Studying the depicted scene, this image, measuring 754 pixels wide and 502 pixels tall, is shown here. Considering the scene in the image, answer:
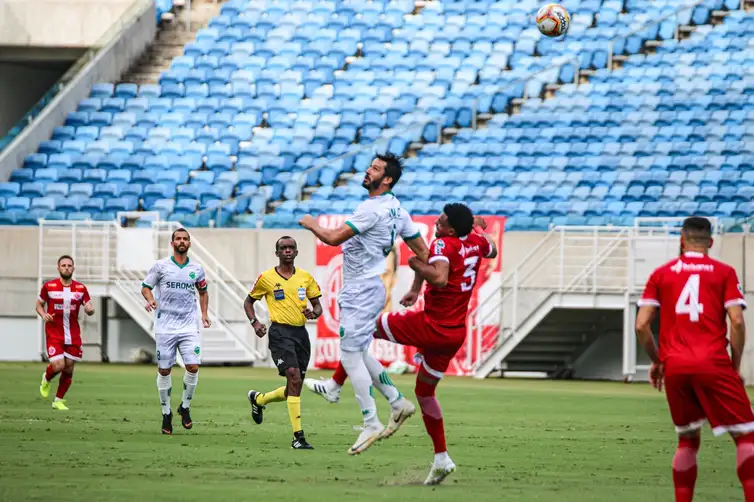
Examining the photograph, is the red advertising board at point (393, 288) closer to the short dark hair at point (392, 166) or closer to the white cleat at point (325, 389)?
the white cleat at point (325, 389)

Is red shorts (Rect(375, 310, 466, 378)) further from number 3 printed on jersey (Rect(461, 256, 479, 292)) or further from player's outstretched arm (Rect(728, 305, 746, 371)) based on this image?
player's outstretched arm (Rect(728, 305, 746, 371))

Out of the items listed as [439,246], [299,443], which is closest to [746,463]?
[439,246]

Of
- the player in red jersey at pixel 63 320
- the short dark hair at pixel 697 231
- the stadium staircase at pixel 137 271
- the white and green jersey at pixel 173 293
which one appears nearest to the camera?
the short dark hair at pixel 697 231

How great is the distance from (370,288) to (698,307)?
3.42 m

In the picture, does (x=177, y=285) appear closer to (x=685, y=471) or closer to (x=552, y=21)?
(x=685, y=471)

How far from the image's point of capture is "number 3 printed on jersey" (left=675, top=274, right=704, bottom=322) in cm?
899

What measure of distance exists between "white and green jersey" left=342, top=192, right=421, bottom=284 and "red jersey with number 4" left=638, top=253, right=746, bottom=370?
296cm

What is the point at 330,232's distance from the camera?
35.9 ft

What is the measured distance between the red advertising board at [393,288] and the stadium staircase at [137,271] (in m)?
1.62

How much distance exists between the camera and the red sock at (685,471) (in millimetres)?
9000

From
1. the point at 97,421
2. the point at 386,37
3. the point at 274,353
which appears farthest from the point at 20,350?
the point at 274,353

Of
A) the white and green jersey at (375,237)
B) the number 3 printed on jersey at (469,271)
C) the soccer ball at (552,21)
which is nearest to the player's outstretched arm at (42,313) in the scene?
the white and green jersey at (375,237)

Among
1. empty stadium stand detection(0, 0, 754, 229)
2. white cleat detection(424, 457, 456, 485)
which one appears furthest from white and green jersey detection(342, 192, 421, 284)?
empty stadium stand detection(0, 0, 754, 229)

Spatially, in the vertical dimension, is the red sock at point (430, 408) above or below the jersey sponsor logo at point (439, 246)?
below
